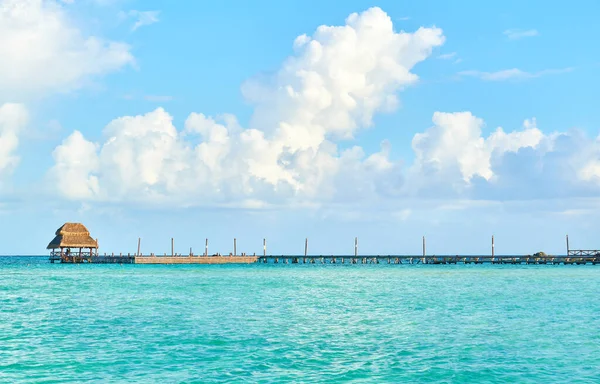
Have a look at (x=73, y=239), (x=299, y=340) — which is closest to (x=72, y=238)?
(x=73, y=239)

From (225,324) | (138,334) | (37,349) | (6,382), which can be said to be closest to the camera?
(6,382)

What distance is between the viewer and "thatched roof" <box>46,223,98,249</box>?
116812 millimetres

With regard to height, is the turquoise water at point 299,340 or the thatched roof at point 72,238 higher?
the thatched roof at point 72,238

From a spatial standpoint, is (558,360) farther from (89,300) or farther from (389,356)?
(89,300)

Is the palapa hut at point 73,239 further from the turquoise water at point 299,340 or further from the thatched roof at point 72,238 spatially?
the turquoise water at point 299,340

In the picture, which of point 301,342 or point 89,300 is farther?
point 89,300

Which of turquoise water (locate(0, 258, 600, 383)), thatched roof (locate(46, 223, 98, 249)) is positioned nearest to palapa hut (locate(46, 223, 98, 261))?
thatched roof (locate(46, 223, 98, 249))

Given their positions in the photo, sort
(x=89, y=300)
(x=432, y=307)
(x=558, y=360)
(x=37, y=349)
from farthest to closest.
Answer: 1. (x=89, y=300)
2. (x=432, y=307)
3. (x=37, y=349)
4. (x=558, y=360)

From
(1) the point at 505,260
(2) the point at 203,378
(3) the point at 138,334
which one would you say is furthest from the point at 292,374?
(1) the point at 505,260

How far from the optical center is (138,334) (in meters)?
26.3

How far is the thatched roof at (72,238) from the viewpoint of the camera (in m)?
117

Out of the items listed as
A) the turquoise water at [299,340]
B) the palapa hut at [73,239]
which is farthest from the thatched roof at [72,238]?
the turquoise water at [299,340]

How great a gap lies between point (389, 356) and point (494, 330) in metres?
8.21

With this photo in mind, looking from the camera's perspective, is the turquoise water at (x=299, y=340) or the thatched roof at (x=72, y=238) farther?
the thatched roof at (x=72, y=238)
